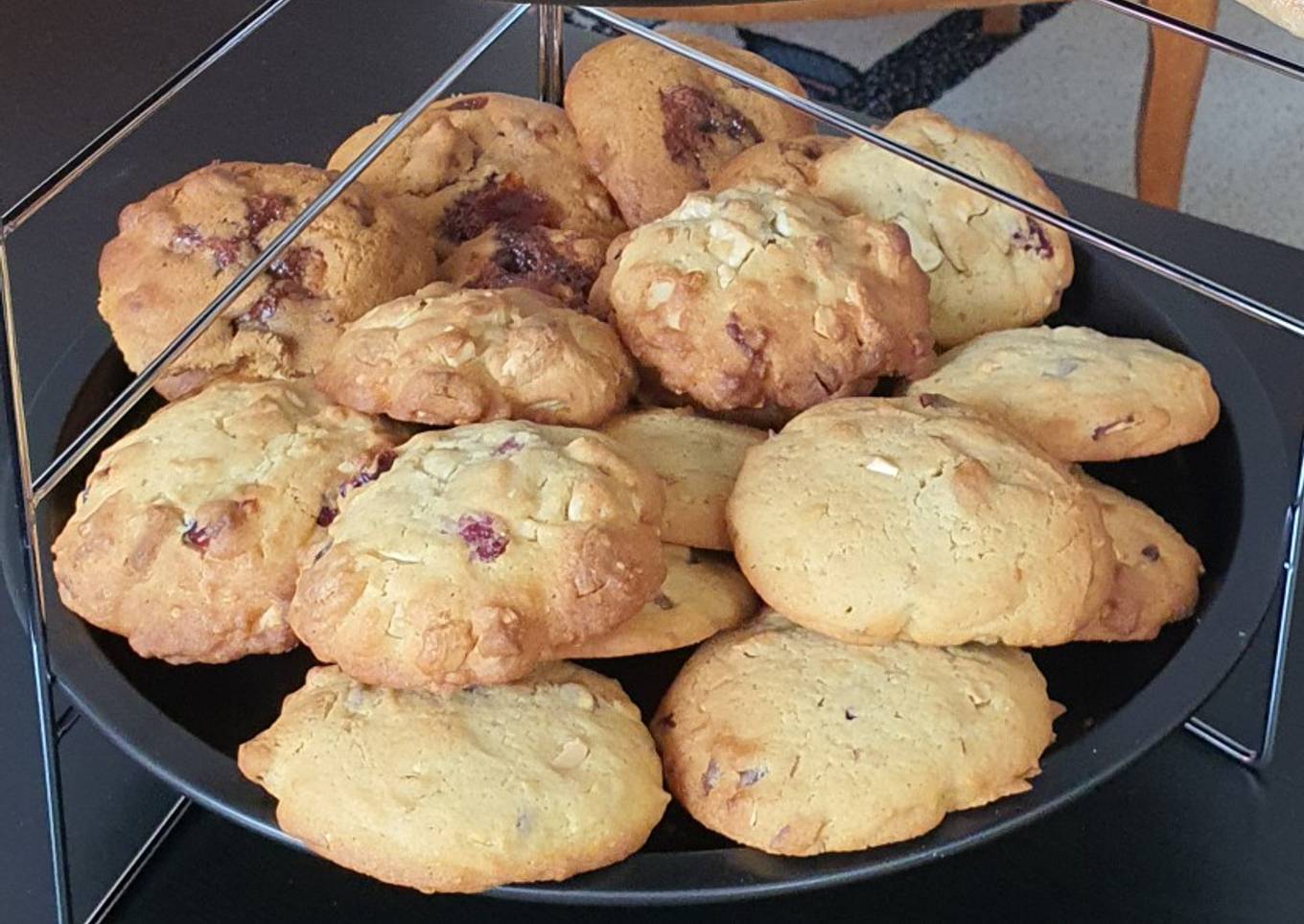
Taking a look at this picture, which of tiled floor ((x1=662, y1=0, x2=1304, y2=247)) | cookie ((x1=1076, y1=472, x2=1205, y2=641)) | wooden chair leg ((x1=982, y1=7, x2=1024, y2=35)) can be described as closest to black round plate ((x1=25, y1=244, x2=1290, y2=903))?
cookie ((x1=1076, y1=472, x2=1205, y2=641))

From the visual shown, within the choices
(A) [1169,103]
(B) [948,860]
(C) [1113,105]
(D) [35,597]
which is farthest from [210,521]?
(C) [1113,105]

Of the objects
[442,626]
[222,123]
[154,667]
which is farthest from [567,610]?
[222,123]

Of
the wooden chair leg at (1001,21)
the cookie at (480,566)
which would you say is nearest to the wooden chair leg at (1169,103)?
the wooden chair leg at (1001,21)

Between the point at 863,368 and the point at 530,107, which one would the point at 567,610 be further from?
the point at 530,107

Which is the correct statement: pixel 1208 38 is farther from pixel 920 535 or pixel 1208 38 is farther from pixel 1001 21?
pixel 1001 21

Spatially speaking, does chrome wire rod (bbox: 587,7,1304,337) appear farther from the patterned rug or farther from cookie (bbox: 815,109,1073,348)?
the patterned rug

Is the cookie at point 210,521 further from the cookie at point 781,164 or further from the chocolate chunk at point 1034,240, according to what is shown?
the chocolate chunk at point 1034,240
